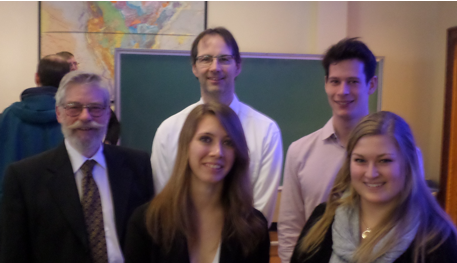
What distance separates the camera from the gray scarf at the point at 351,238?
1.24 meters

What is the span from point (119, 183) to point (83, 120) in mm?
306

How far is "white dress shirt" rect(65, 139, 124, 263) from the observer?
1.52 m

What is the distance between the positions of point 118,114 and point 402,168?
9.01 feet

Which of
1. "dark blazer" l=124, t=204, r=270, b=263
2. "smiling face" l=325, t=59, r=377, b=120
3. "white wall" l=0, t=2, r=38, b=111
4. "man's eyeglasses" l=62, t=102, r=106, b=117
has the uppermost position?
"white wall" l=0, t=2, r=38, b=111

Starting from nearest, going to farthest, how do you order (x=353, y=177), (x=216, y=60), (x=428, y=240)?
(x=428, y=240) < (x=353, y=177) < (x=216, y=60)

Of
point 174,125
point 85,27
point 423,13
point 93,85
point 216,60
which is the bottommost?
point 174,125

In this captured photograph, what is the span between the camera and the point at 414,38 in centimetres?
421

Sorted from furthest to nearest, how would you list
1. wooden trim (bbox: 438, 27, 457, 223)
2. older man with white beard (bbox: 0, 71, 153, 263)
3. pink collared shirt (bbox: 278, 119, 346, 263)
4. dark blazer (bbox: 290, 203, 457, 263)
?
wooden trim (bbox: 438, 27, 457, 223) < pink collared shirt (bbox: 278, 119, 346, 263) < older man with white beard (bbox: 0, 71, 153, 263) < dark blazer (bbox: 290, 203, 457, 263)

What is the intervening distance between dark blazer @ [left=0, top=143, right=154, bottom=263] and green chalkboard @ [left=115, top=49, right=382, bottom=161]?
79.4 inches

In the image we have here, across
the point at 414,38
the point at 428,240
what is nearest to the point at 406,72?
the point at 414,38

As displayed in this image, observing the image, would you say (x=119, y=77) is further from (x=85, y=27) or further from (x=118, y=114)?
(x=85, y=27)

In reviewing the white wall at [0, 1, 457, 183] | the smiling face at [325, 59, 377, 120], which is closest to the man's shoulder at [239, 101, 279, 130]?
the smiling face at [325, 59, 377, 120]

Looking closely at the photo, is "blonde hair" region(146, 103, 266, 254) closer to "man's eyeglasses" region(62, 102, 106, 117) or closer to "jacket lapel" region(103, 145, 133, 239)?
"jacket lapel" region(103, 145, 133, 239)

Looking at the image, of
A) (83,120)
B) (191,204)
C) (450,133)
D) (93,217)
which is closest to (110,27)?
(83,120)
